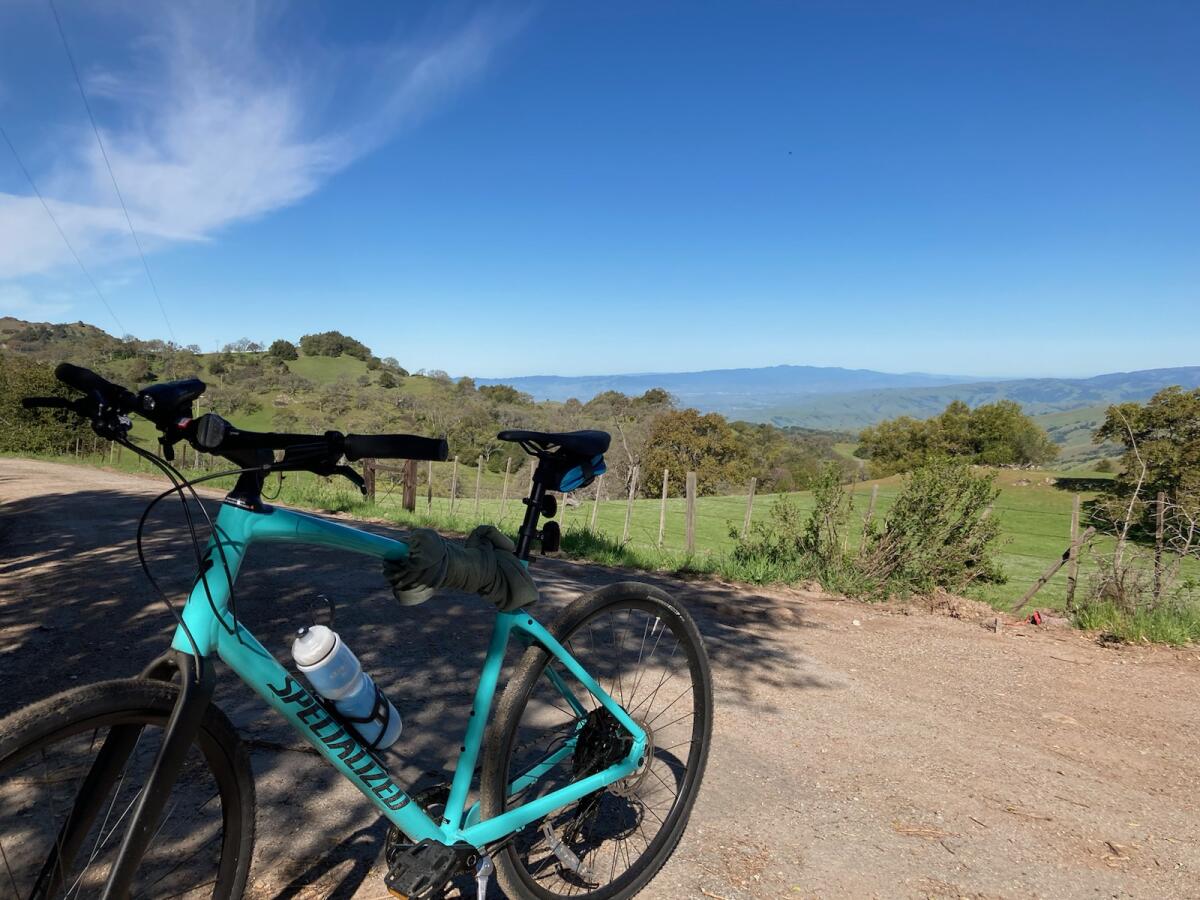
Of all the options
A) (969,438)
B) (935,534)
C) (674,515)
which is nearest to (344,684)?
(935,534)

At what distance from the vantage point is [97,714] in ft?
4.23

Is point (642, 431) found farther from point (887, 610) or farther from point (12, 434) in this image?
point (887, 610)

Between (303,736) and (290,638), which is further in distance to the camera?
(290,638)

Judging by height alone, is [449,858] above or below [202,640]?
below

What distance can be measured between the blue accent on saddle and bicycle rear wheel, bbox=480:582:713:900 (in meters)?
0.36

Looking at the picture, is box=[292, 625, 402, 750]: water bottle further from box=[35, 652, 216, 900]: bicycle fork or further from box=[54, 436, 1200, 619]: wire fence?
box=[54, 436, 1200, 619]: wire fence

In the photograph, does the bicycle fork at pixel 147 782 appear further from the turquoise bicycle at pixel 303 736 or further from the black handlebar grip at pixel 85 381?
the black handlebar grip at pixel 85 381

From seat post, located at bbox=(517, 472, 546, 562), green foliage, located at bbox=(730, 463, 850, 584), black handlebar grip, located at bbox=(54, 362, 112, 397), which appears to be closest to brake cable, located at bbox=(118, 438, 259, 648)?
black handlebar grip, located at bbox=(54, 362, 112, 397)

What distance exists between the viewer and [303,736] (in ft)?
6.57

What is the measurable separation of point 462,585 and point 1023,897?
2394 mm

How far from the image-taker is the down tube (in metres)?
1.52

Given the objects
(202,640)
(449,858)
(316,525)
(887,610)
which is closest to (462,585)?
(316,525)

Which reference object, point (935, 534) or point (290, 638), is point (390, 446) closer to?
point (290, 638)

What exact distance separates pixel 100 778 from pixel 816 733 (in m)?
3.39
